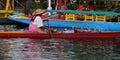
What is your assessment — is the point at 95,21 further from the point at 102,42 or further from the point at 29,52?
the point at 29,52

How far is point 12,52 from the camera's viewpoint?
1661 centimetres

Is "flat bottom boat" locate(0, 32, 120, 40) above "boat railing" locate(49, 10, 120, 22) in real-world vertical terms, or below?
below

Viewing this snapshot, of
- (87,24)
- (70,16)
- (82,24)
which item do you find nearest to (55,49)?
(87,24)

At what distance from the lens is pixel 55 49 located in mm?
17688

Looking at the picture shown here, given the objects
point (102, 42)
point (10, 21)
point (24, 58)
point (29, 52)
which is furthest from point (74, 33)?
point (10, 21)

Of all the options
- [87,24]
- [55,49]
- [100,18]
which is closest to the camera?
[55,49]

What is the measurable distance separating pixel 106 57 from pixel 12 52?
11.4 feet

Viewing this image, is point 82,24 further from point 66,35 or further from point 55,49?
point 55,49

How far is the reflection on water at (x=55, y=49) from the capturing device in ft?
50.9

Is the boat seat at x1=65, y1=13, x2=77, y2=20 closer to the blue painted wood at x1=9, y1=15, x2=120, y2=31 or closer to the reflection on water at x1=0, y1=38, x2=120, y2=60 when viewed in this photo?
the blue painted wood at x1=9, y1=15, x2=120, y2=31

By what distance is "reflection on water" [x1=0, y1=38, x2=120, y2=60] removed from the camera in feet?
50.9

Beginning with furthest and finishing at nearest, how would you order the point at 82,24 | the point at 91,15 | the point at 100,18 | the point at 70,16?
the point at 70,16 < the point at 91,15 < the point at 100,18 < the point at 82,24

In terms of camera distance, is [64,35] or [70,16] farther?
[70,16]

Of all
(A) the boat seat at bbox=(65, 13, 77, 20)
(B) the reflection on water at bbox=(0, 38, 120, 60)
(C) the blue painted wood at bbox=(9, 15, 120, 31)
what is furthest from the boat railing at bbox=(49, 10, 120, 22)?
(B) the reflection on water at bbox=(0, 38, 120, 60)
